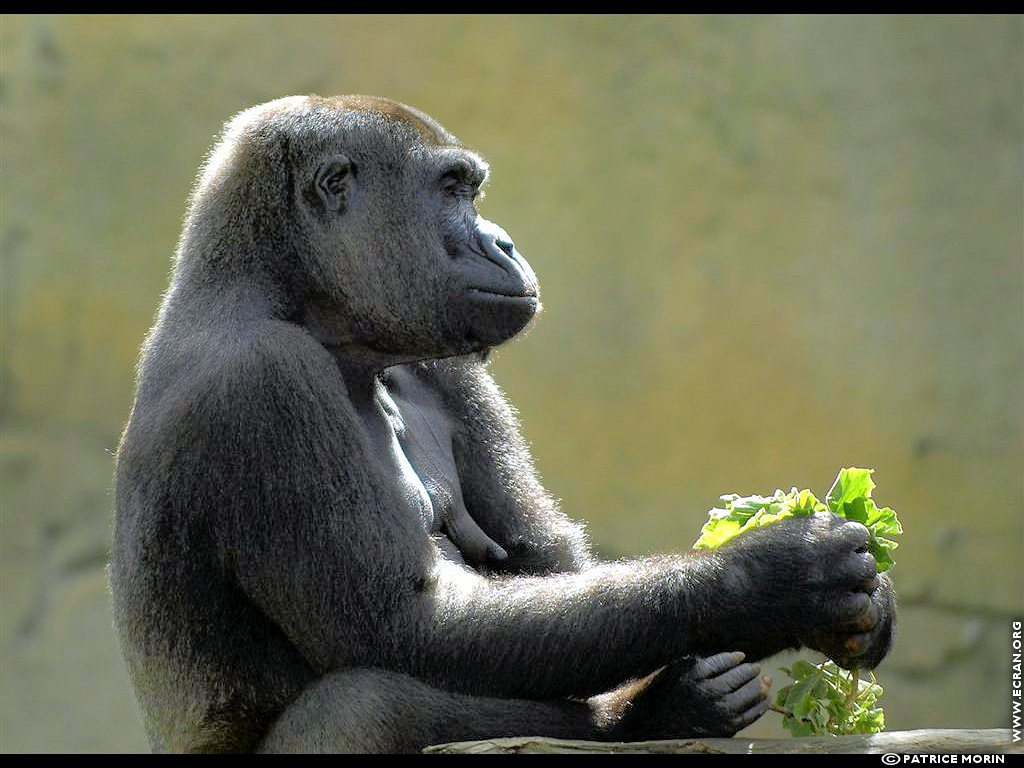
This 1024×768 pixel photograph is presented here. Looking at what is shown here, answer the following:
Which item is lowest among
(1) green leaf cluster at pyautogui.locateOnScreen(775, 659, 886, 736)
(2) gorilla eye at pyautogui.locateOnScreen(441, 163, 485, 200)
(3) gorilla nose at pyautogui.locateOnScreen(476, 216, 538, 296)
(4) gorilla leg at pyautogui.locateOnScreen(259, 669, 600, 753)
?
(1) green leaf cluster at pyautogui.locateOnScreen(775, 659, 886, 736)

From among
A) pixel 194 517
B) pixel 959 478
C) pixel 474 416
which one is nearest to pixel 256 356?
pixel 194 517

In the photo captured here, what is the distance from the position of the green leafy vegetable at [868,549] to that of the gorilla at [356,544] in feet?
0.47

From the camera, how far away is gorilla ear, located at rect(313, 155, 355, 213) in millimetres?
4293

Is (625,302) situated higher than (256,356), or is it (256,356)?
(256,356)

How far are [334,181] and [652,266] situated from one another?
5235 mm

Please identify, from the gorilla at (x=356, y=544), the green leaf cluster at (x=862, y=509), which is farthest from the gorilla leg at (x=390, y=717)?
the green leaf cluster at (x=862, y=509)

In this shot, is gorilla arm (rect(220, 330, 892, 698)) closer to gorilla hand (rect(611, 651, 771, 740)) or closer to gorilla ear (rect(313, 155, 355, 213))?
gorilla hand (rect(611, 651, 771, 740))

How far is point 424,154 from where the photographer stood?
14.5 ft

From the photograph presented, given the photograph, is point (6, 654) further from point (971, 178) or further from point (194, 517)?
point (971, 178)

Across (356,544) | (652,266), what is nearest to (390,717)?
(356,544)

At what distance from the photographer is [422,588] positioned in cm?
388

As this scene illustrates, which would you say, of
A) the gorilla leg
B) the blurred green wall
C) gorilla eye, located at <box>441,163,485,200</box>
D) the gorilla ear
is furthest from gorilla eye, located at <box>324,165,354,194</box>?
the blurred green wall

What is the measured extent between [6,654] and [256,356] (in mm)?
5543

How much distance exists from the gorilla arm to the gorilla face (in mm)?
446
